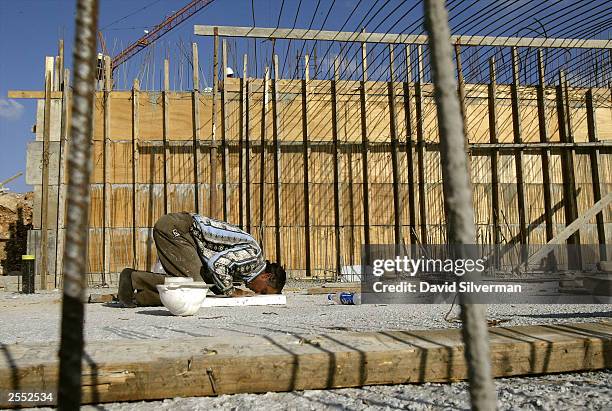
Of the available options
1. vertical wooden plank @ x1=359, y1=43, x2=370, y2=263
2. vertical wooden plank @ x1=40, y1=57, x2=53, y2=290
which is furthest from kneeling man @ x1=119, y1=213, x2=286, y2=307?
vertical wooden plank @ x1=359, y1=43, x2=370, y2=263

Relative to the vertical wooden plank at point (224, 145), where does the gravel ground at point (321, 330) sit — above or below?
below

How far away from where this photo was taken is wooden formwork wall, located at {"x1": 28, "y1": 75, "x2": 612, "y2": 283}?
451 inches

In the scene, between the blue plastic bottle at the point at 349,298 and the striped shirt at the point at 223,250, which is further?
the blue plastic bottle at the point at 349,298

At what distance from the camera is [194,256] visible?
23.0 feet

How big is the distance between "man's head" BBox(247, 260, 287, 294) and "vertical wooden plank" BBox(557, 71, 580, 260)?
863cm

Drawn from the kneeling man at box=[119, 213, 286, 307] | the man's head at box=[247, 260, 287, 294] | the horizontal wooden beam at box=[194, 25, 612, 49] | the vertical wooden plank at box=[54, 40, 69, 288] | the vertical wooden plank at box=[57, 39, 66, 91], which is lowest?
the man's head at box=[247, 260, 287, 294]

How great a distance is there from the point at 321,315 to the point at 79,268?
4.96 m

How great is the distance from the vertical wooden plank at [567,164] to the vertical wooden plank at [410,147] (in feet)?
13.0

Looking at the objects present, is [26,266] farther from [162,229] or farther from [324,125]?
[324,125]

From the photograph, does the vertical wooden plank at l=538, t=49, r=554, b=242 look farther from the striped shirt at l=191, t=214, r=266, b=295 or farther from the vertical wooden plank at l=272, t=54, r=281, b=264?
the striped shirt at l=191, t=214, r=266, b=295

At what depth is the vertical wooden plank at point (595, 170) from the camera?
12938 mm

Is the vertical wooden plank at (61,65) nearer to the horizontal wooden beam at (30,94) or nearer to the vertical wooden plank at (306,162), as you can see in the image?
the horizontal wooden beam at (30,94)

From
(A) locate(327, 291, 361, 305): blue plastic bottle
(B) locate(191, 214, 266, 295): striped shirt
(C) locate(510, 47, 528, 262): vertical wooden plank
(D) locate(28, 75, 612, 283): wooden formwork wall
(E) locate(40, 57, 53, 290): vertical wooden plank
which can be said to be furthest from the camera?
(C) locate(510, 47, 528, 262): vertical wooden plank

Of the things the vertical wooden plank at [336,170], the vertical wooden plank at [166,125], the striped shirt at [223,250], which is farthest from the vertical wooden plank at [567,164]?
the vertical wooden plank at [166,125]
